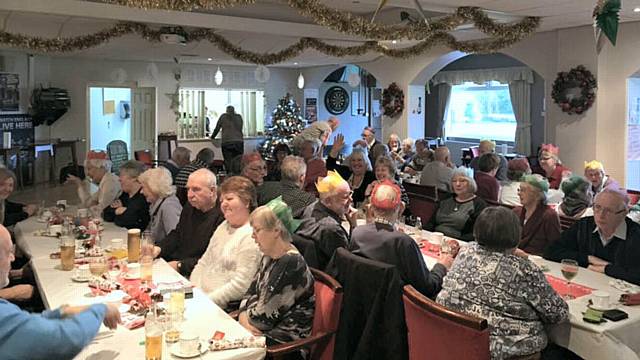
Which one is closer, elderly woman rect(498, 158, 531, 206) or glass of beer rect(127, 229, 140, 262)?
glass of beer rect(127, 229, 140, 262)

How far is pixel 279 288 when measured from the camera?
8.94ft

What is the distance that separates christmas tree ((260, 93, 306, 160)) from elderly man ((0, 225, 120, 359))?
12845 millimetres

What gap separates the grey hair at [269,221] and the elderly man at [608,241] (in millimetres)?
1886

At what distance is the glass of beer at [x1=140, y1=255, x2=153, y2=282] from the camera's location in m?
3.12

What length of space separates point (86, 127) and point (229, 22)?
7.07 m

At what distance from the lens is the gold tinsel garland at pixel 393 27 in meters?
5.67

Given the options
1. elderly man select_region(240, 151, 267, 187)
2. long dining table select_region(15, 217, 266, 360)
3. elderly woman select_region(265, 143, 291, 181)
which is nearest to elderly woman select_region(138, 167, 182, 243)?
long dining table select_region(15, 217, 266, 360)

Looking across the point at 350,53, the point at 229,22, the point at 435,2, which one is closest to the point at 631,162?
the point at 435,2

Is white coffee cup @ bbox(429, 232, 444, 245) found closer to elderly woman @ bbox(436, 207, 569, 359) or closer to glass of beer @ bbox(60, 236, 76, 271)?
elderly woman @ bbox(436, 207, 569, 359)

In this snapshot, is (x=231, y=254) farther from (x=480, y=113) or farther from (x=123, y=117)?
(x=123, y=117)

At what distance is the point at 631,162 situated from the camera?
788cm

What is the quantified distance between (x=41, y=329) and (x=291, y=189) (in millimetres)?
3501

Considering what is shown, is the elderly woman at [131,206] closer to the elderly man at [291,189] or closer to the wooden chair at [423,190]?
the elderly man at [291,189]

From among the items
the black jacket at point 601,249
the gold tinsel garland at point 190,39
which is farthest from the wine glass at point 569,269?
the gold tinsel garland at point 190,39
